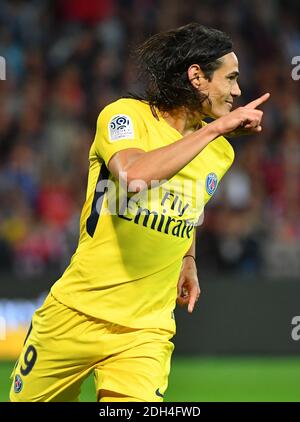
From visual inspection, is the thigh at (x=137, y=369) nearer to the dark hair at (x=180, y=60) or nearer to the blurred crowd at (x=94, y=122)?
the dark hair at (x=180, y=60)

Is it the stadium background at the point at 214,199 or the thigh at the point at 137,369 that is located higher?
the stadium background at the point at 214,199

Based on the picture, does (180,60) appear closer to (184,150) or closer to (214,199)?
(184,150)

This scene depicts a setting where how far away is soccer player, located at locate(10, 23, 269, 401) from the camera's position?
526 cm

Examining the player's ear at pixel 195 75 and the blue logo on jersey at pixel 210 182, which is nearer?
the player's ear at pixel 195 75

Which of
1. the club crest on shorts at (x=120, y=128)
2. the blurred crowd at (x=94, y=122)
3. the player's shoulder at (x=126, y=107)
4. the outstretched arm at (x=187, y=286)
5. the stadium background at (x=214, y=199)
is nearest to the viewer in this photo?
Result: the club crest on shorts at (x=120, y=128)

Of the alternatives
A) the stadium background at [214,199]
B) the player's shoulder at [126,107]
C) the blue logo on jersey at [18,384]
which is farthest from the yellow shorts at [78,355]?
the stadium background at [214,199]

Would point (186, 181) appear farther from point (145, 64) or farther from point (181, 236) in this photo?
point (145, 64)

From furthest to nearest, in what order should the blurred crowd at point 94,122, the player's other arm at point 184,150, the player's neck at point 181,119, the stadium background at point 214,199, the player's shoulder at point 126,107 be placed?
the blurred crowd at point 94,122
the stadium background at point 214,199
the player's neck at point 181,119
the player's shoulder at point 126,107
the player's other arm at point 184,150

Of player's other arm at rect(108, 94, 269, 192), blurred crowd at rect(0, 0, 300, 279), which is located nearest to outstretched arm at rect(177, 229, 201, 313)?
player's other arm at rect(108, 94, 269, 192)

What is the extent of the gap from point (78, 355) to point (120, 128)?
1249 millimetres

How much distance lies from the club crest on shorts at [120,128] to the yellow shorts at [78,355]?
102 cm

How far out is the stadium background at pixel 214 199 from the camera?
12.2m

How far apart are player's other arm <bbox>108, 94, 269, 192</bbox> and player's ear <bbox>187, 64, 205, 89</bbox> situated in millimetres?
717

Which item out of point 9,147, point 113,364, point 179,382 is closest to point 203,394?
point 179,382
